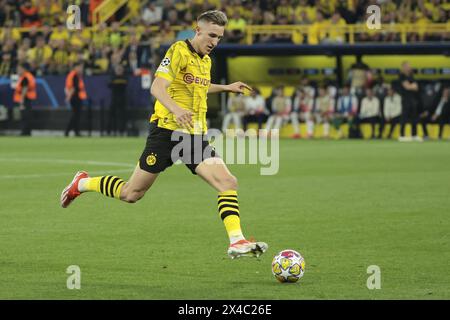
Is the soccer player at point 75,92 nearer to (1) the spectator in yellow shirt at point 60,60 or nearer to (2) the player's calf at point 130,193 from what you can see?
(1) the spectator in yellow shirt at point 60,60

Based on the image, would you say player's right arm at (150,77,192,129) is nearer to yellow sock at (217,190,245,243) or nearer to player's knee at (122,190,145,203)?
yellow sock at (217,190,245,243)

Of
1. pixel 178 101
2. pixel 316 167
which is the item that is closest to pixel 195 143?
pixel 178 101

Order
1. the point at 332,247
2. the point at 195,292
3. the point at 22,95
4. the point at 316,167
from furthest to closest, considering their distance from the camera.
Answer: the point at 22,95
the point at 316,167
the point at 332,247
the point at 195,292

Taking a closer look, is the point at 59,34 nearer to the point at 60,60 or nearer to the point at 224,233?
the point at 60,60

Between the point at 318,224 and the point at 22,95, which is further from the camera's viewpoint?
the point at 22,95

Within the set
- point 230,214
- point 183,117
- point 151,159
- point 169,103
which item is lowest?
point 230,214

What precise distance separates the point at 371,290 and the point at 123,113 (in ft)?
90.1

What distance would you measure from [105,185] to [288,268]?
285 centimetres

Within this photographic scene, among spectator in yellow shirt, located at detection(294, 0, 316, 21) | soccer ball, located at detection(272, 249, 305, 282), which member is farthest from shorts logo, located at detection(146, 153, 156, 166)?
spectator in yellow shirt, located at detection(294, 0, 316, 21)

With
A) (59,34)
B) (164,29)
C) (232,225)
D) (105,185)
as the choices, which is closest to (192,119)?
(232,225)

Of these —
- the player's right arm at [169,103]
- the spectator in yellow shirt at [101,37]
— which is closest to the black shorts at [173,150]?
the player's right arm at [169,103]

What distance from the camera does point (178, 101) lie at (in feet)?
35.6

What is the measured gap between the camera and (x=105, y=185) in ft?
38.2

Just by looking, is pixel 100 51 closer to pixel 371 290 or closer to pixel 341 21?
pixel 341 21
